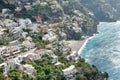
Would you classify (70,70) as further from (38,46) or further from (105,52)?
(105,52)

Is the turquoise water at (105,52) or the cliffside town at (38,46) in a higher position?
the cliffside town at (38,46)

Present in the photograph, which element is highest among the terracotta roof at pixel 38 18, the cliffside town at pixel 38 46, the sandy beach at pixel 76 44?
the cliffside town at pixel 38 46

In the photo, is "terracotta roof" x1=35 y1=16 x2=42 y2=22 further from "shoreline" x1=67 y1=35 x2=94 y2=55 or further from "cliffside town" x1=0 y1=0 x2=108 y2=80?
"shoreline" x1=67 y1=35 x2=94 y2=55

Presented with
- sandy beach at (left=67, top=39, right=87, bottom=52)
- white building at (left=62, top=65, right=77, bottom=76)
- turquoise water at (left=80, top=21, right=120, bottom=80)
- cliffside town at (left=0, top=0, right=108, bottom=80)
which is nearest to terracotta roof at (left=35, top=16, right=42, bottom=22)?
cliffside town at (left=0, top=0, right=108, bottom=80)

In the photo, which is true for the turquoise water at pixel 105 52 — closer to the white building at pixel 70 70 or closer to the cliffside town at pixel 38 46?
the cliffside town at pixel 38 46

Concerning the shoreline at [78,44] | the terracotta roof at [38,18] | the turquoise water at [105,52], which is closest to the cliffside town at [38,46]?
the terracotta roof at [38,18]

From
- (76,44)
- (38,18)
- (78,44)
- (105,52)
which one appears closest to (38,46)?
(105,52)
